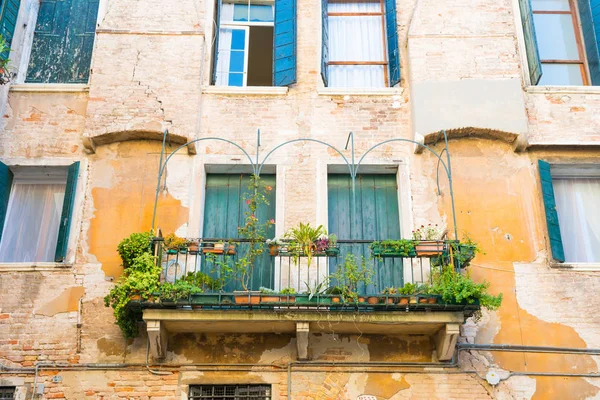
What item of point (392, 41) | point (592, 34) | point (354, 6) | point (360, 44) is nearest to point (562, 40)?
point (592, 34)

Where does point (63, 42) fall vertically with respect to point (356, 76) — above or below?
above

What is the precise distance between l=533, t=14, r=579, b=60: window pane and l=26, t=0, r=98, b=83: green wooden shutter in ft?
22.5

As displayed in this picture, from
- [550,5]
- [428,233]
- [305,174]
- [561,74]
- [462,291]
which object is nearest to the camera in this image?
[462,291]

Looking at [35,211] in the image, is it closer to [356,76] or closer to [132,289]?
[132,289]

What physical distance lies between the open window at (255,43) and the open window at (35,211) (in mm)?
2730

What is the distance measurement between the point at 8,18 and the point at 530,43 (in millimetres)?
7562

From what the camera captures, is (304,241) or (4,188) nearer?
(304,241)

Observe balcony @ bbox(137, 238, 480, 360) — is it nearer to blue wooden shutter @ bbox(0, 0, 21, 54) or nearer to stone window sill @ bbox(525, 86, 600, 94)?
stone window sill @ bbox(525, 86, 600, 94)

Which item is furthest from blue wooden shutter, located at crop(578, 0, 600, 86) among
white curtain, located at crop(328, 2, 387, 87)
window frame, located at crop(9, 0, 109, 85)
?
window frame, located at crop(9, 0, 109, 85)

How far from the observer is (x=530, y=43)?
36.6 ft

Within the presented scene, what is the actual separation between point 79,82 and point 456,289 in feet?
20.8

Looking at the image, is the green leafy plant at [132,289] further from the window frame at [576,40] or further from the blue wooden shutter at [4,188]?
the window frame at [576,40]

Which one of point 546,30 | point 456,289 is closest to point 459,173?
point 456,289

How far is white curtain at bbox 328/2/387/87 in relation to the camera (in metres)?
11.6
